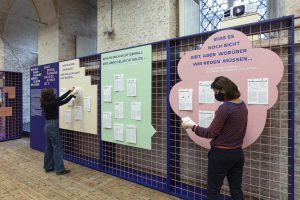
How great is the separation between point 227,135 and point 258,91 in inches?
26.7

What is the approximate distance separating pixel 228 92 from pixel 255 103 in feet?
1.78

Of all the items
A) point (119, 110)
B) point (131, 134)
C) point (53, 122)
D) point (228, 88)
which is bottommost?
point (131, 134)

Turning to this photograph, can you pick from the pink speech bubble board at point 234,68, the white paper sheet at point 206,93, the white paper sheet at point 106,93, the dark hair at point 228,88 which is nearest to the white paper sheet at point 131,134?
the white paper sheet at point 106,93

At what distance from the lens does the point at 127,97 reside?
11.3ft

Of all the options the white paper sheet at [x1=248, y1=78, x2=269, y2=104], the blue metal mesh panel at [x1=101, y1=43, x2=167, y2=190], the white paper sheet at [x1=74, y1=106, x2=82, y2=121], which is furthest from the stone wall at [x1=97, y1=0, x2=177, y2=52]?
the white paper sheet at [x1=248, y1=78, x2=269, y2=104]

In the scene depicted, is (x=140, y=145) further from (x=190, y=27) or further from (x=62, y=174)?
(x=190, y=27)

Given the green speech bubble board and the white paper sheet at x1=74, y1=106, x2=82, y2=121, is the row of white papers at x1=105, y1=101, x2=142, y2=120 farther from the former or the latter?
the white paper sheet at x1=74, y1=106, x2=82, y2=121

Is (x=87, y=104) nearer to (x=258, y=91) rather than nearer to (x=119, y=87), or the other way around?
(x=119, y=87)

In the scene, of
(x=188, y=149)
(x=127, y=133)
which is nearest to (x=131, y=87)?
(x=127, y=133)

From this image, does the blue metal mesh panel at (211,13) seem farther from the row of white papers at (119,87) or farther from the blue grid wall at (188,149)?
the row of white papers at (119,87)

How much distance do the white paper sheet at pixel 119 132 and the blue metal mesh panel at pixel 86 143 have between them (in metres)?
0.82

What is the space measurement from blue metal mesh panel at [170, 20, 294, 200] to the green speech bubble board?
378 mm

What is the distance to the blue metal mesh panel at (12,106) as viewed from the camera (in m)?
6.43

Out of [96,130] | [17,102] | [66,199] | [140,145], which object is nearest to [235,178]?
[140,145]
